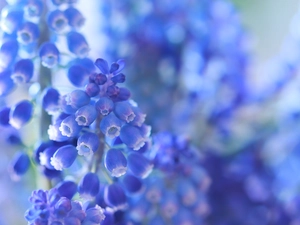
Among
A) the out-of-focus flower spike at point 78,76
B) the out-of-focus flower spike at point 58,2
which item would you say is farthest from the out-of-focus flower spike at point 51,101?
the out-of-focus flower spike at point 58,2

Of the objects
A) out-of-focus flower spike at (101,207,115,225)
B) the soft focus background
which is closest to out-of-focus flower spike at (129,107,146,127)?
out-of-focus flower spike at (101,207,115,225)

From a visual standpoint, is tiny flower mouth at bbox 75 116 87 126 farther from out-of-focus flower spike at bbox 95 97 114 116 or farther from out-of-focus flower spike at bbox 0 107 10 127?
out-of-focus flower spike at bbox 0 107 10 127

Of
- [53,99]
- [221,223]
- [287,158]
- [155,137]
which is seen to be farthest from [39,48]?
[287,158]

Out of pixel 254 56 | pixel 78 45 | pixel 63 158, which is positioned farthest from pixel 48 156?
Result: pixel 254 56

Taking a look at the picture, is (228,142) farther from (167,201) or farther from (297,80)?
(167,201)

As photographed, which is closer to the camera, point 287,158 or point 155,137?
point 155,137

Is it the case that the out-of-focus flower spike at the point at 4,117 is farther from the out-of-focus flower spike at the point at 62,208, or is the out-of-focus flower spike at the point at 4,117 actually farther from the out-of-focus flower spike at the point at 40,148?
the out-of-focus flower spike at the point at 62,208
